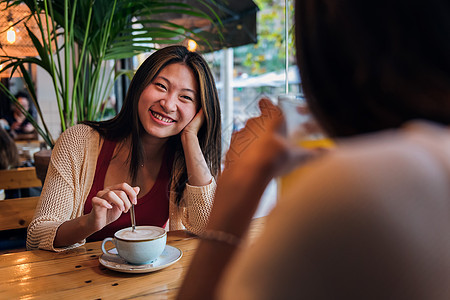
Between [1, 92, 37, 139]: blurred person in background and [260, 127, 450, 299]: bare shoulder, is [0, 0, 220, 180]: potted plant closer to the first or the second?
[260, 127, 450, 299]: bare shoulder

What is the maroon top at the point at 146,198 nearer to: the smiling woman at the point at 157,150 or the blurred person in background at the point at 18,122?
the smiling woman at the point at 157,150

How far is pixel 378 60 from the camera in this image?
1.20ft

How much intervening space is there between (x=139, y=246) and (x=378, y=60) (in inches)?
30.2

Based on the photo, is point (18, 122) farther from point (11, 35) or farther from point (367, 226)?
point (367, 226)

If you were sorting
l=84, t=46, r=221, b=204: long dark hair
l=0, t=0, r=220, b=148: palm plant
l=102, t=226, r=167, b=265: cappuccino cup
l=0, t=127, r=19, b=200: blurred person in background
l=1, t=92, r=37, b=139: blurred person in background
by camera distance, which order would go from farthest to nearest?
1. l=1, t=92, r=37, b=139: blurred person in background
2. l=0, t=127, r=19, b=200: blurred person in background
3. l=0, t=0, r=220, b=148: palm plant
4. l=84, t=46, r=221, b=204: long dark hair
5. l=102, t=226, r=167, b=265: cappuccino cup

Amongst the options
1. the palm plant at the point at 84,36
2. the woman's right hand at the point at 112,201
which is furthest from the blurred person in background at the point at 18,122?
the woman's right hand at the point at 112,201

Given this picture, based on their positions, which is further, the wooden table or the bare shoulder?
the wooden table

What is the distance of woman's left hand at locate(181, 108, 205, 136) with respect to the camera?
64.4 inches

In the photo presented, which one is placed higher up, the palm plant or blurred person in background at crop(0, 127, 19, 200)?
the palm plant

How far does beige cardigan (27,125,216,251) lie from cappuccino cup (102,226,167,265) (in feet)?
1.08

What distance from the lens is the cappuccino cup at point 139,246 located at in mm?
991

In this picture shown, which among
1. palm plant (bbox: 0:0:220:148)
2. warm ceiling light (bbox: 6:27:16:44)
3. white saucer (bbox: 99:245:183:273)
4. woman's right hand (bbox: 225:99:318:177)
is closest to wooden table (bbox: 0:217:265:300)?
white saucer (bbox: 99:245:183:273)

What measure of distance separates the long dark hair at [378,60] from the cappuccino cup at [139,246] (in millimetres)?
697

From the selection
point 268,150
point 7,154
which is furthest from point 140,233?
point 7,154
